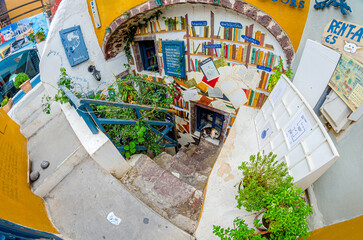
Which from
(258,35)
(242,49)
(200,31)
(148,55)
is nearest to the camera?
(258,35)

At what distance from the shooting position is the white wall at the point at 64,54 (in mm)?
4457

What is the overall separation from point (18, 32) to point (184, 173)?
8.81m

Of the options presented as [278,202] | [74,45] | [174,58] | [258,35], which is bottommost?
[278,202]

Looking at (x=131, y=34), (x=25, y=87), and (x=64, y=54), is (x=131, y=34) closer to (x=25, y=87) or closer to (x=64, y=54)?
(x=64, y=54)

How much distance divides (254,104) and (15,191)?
14.3 ft

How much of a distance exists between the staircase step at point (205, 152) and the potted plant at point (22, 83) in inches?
180

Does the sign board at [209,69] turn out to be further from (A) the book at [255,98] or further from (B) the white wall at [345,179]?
(B) the white wall at [345,179]

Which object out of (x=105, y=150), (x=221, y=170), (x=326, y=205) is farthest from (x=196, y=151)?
(x=326, y=205)

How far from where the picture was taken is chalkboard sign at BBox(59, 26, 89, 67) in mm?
4617

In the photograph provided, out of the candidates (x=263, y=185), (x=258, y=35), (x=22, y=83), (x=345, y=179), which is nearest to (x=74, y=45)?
(x=22, y=83)

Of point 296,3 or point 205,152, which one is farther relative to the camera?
point 205,152

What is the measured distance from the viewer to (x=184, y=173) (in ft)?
11.5

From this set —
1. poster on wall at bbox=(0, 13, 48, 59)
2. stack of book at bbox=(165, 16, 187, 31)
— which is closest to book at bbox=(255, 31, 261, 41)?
stack of book at bbox=(165, 16, 187, 31)

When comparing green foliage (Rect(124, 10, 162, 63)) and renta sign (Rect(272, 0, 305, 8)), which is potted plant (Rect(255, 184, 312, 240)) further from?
green foliage (Rect(124, 10, 162, 63))
